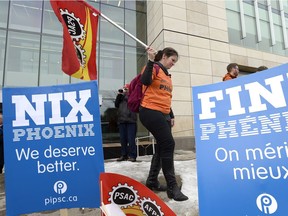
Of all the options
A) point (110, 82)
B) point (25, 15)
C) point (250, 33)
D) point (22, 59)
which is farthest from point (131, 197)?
point (250, 33)

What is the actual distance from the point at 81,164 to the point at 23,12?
9.75 meters

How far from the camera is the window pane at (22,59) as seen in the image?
933cm

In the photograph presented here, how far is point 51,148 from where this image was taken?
2193 mm

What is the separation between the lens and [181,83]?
31.9ft

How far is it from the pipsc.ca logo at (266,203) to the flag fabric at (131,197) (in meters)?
0.59

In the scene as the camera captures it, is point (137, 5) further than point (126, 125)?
Yes

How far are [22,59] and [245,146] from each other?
32.3ft

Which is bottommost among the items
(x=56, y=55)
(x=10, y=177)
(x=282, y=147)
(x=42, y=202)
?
(x=42, y=202)

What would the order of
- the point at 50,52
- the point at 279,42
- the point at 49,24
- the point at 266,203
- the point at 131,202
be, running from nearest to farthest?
the point at 266,203
the point at 131,202
the point at 50,52
the point at 49,24
the point at 279,42

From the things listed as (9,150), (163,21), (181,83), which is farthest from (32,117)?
(163,21)

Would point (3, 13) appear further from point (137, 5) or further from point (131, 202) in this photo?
point (131, 202)

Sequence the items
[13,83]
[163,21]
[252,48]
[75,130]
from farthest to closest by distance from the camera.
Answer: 1. [252,48]
2. [163,21]
3. [13,83]
4. [75,130]

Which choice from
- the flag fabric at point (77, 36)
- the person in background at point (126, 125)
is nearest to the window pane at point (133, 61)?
the person in background at point (126, 125)

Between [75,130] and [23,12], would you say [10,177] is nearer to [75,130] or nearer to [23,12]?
[75,130]
